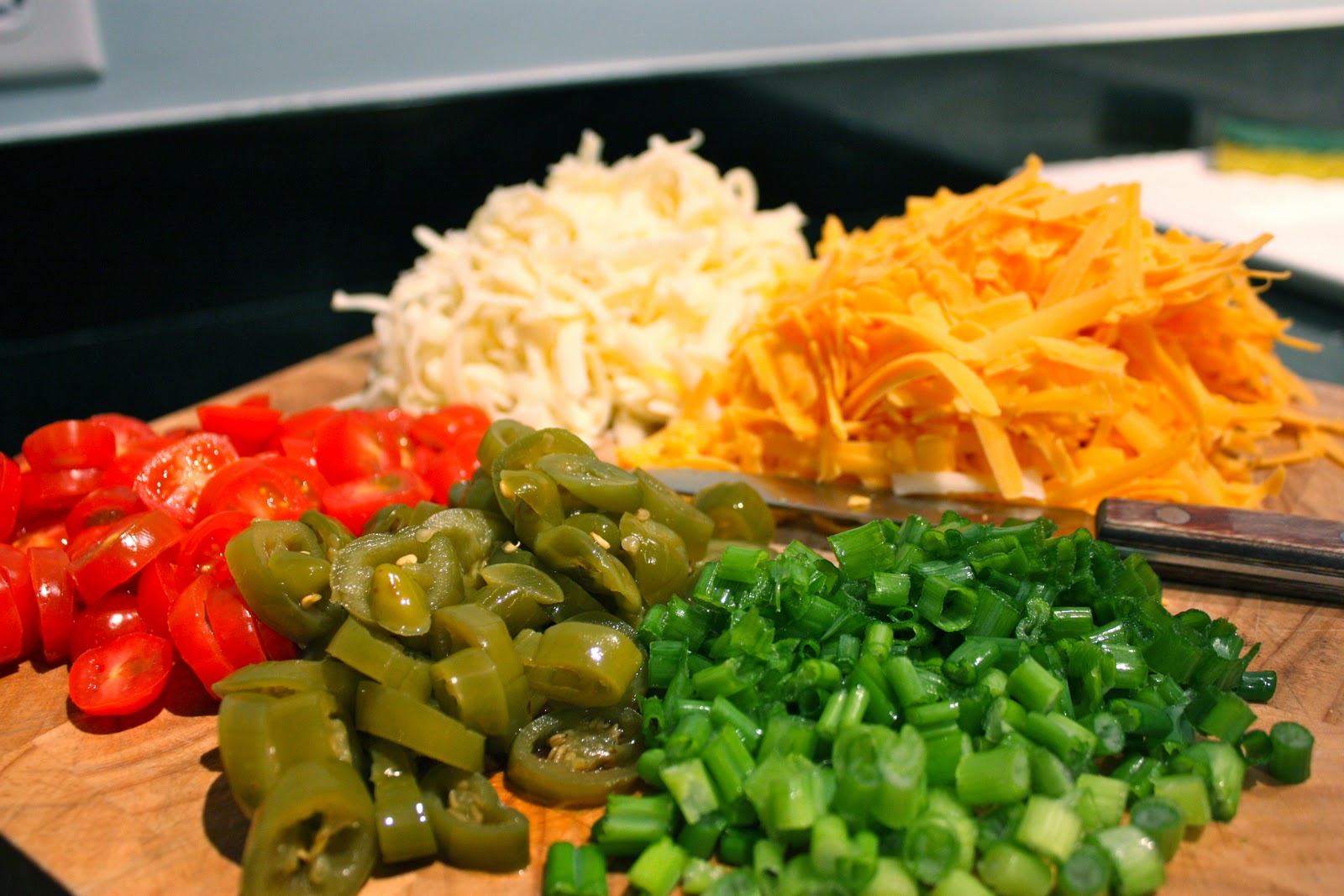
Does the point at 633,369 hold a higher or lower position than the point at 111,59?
lower

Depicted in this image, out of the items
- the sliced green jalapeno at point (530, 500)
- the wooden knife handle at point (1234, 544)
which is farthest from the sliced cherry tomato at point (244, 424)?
the wooden knife handle at point (1234, 544)

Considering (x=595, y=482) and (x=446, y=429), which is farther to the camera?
(x=446, y=429)

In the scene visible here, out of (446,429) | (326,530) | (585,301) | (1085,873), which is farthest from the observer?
(585,301)

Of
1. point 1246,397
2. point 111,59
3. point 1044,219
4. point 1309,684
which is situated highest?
point 111,59

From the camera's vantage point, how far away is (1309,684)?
5.96ft

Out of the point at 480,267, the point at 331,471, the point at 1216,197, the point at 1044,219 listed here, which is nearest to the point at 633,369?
the point at 480,267

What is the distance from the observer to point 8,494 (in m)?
2.09

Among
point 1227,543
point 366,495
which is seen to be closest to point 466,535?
point 366,495

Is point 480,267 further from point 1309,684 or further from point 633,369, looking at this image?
point 1309,684

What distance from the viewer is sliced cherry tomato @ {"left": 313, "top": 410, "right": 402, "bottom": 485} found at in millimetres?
2242

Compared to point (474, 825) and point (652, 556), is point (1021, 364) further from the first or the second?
point (474, 825)

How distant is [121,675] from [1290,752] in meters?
1.87

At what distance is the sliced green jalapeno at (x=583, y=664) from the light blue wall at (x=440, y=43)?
2548 mm

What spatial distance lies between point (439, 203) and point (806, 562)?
8.82 feet
